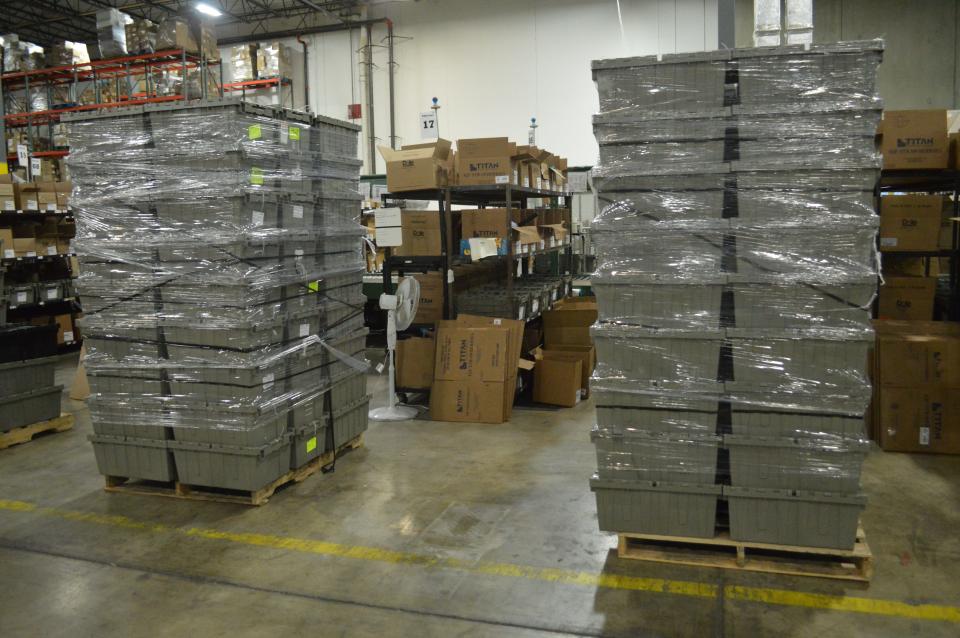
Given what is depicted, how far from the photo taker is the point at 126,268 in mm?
4309

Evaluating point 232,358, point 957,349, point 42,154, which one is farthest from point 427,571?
point 42,154

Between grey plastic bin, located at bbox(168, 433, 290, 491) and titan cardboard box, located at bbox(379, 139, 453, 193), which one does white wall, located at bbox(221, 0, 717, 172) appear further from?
grey plastic bin, located at bbox(168, 433, 290, 491)

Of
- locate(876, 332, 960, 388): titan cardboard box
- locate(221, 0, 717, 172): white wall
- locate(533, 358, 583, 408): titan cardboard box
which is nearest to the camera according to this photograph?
locate(876, 332, 960, 388): titan cardboard box

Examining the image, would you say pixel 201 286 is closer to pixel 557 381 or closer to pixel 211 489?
pixel 211 489

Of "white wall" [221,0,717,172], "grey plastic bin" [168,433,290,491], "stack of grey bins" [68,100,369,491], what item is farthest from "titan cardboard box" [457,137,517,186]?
"white wall" [221,0,717,172]

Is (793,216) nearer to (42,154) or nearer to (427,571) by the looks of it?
(427,571)

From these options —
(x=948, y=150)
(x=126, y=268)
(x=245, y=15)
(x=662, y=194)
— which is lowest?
(x=126, y=268)

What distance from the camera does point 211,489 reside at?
459 centimetres

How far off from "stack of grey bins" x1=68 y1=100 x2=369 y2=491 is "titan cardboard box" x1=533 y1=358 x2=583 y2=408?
2457 mm

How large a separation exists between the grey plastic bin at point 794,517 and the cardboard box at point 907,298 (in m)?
3.32

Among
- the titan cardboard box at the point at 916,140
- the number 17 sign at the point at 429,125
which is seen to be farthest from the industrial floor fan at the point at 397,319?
the titan cardboard box at the point at 916,140

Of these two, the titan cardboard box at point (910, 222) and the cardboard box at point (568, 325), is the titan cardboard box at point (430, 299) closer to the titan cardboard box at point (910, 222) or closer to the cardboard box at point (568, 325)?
the cardboard box at point (568, 325)

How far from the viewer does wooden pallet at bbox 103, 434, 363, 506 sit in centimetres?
435

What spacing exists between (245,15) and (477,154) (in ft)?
33.0
